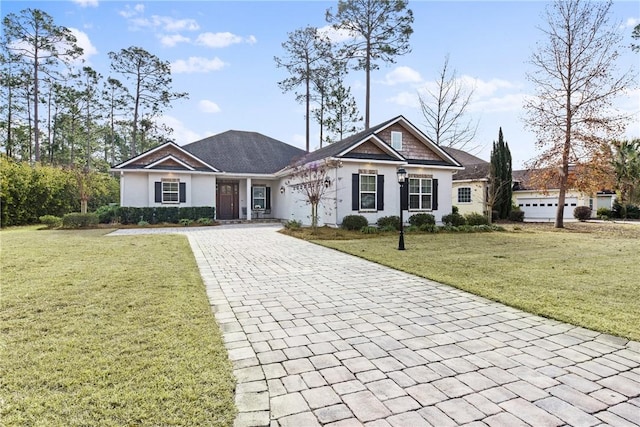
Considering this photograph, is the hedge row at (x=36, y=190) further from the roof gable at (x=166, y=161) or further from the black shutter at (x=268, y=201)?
the black shutter at (x=268, y=201)

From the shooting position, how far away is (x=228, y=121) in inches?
1160

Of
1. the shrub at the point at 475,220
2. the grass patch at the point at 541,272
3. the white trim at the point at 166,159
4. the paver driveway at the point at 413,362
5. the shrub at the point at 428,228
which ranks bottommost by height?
the paver driveway at the point at 413,362

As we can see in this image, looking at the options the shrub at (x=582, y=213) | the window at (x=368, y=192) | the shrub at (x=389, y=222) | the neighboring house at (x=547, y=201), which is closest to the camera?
the shrub at (x=389, y=222)

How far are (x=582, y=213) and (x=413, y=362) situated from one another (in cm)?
2655

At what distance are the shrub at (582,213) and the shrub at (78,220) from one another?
28.8 meters

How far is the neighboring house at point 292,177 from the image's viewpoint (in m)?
15.3

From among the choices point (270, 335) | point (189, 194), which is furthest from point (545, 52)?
point (270, 335)

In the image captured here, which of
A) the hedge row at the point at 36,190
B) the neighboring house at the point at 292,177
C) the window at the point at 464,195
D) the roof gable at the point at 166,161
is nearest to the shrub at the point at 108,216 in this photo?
the neighboring house at the point at 292,177

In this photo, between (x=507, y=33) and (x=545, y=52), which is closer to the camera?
(x=507, y=33)

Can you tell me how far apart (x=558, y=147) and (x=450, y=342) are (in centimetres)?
1937

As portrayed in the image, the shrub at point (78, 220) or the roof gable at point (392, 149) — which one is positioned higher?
the roof gable at point (392, 149)

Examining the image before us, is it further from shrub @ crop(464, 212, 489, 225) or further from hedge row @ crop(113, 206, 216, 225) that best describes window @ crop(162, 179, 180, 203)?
shrub @ crop(464, 212, 489, 225)

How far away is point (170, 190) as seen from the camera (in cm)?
1825

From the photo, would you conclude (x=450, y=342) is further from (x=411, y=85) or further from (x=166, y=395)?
(x=411, y=85)
